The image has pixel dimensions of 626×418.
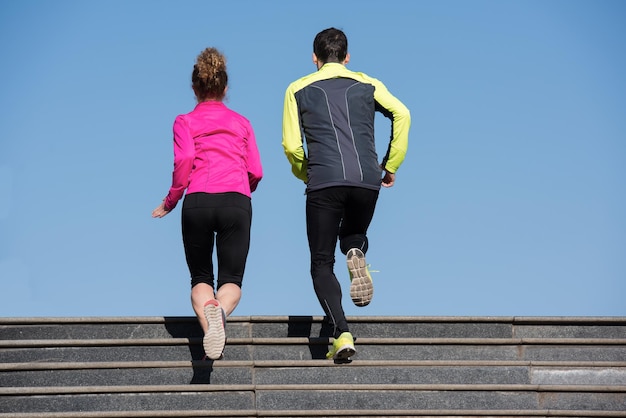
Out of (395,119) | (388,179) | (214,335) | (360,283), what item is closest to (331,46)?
(395,119)

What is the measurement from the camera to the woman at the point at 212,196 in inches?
311

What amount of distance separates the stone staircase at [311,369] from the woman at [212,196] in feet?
1.34

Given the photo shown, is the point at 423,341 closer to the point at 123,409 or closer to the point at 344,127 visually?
the point at 344,127

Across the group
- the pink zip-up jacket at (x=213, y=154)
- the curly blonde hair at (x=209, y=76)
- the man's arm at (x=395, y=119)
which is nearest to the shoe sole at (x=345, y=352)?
the pink zip-up jacket at (x=213, y=154)

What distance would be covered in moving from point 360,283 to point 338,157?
880 mm

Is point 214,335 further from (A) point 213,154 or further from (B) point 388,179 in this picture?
(B) point 388,179

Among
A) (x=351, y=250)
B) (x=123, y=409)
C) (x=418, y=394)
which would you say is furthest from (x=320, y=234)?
(x=123, y=409)

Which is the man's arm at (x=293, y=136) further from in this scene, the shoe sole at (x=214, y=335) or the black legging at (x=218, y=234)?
the shoe sole at (x=214, y=335)

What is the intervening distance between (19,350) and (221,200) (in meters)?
1.75

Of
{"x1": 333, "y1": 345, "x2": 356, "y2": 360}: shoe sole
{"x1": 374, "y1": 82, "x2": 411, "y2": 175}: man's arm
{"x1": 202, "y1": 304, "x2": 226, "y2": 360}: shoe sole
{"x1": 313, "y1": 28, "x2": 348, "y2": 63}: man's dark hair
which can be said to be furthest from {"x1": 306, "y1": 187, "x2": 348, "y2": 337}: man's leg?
{"x1": 313, "y1": 28, "x2": 348, "y2": 63}: man's dark hair

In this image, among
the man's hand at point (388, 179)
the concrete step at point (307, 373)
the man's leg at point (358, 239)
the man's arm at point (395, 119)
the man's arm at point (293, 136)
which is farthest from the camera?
the man's hand at point (388, 179)

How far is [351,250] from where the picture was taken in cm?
811

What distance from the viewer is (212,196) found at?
26.0ft

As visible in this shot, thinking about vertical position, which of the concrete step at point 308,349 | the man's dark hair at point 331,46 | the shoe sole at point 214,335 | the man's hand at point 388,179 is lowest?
the concrete step at point 308,349
